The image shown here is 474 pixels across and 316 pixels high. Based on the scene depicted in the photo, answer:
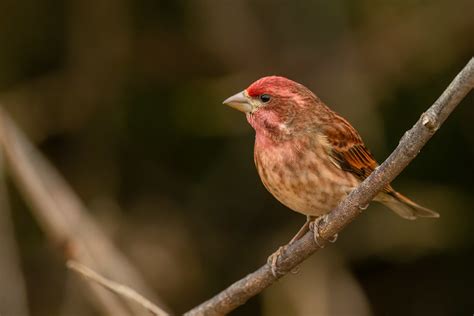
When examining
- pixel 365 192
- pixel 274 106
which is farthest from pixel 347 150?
pixel 365 192

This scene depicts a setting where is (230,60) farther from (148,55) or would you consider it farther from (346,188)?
(346,188)

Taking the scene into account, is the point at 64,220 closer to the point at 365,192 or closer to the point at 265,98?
the point at 265,98

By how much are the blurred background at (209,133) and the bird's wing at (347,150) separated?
158 cm

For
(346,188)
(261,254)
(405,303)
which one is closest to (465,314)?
(405,303)

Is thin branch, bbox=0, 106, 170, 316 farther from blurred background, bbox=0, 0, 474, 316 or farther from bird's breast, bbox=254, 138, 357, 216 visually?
bird's breast, bbox=254, 138, 357, 216

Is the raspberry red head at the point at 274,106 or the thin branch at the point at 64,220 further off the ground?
the raspberry red head at the point at 274,106

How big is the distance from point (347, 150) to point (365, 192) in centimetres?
145

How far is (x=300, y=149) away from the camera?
469cm

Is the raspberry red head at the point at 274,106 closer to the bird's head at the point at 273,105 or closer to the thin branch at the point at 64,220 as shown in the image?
the bird's head at the point at 273,105

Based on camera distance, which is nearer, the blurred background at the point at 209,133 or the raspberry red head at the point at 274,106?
the raspberry red head at the point at 274,106

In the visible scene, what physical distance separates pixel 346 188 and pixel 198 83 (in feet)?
8.53

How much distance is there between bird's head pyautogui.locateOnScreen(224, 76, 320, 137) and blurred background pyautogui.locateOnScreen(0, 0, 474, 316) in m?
1.85

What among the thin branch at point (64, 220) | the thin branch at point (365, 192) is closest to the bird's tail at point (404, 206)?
the thin branch at point (365, 192)

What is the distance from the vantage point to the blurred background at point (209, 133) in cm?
669
